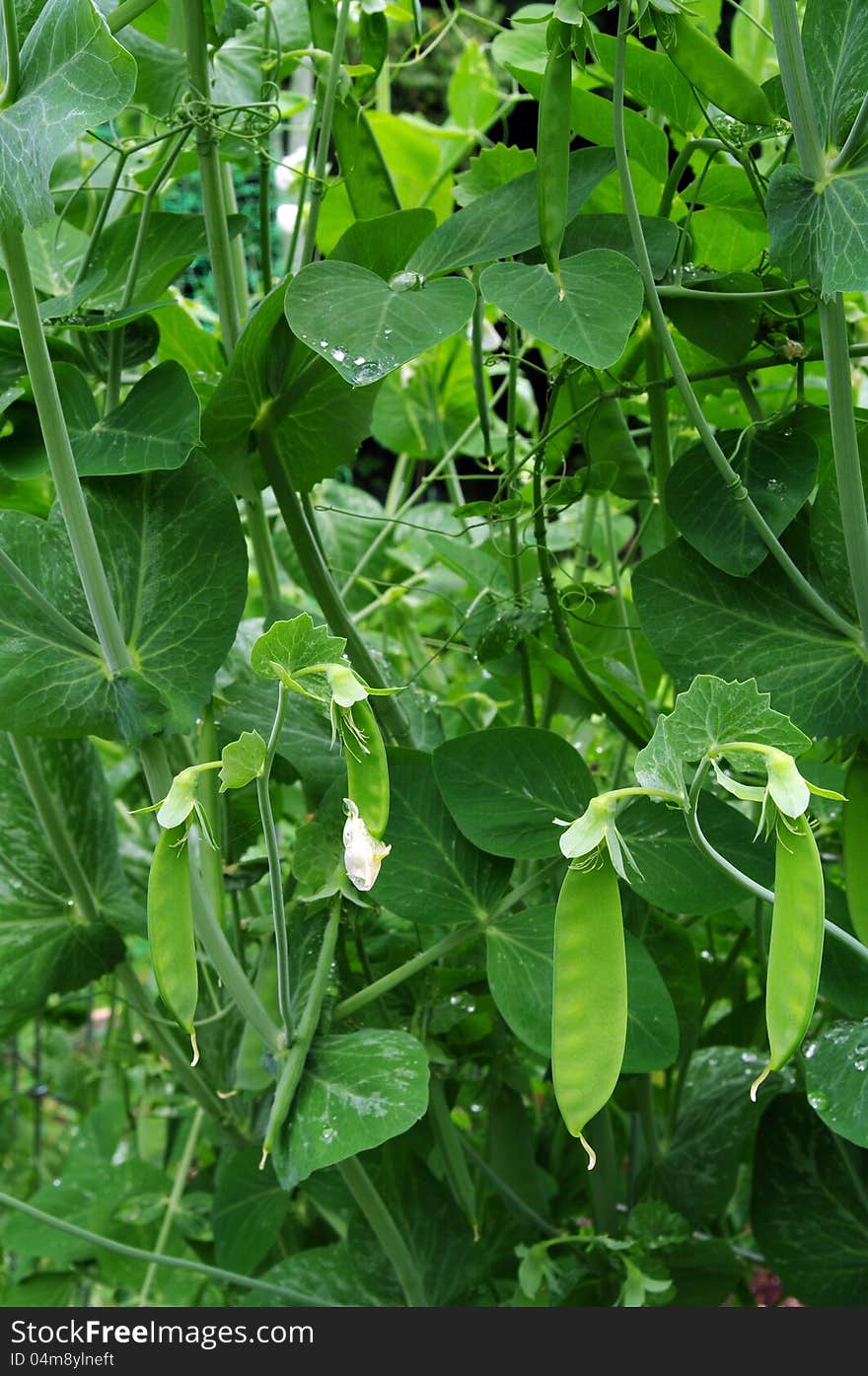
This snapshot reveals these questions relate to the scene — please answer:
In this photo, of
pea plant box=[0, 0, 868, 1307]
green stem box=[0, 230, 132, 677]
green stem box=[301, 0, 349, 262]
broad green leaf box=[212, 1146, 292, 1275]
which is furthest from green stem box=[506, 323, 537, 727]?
broad green leaf box=[212, 1146, 292, 1275]

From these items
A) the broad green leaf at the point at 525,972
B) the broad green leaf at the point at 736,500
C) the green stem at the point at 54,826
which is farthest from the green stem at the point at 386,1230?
the broad green leaf at the point at 736,500

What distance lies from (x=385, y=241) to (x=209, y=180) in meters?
0.10

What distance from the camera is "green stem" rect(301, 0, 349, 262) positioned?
55cm

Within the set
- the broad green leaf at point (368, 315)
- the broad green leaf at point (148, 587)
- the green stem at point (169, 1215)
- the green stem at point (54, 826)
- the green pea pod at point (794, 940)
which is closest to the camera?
the green pea pod at point (794, 940)

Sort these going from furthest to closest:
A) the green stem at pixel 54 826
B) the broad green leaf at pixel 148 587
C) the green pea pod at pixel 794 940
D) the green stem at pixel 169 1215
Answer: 1. the green stem at pixel 169 1215
2. the green stem at pixel 54 826
3. the broad green leaf at pixel 148 587
4. the green pea pod at pixel 794 940

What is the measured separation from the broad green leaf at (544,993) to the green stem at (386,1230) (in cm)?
11

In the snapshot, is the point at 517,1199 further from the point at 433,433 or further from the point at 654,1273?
the point at 433,433

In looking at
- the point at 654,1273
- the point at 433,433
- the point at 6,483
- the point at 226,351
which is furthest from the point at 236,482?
the point at 654,1273

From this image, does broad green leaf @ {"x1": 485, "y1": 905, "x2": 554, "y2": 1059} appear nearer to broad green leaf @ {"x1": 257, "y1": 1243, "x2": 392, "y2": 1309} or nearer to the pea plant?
the pea plant

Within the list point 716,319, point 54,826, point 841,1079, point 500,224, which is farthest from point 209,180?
point 841,1079

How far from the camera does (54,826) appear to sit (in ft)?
2.22

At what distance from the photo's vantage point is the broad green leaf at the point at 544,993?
56 centimetres

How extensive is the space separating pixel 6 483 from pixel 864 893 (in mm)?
526

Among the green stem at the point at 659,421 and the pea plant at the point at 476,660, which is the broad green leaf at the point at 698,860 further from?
the green stem at the point at 659,421
